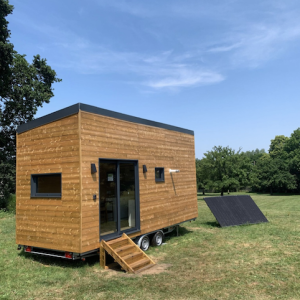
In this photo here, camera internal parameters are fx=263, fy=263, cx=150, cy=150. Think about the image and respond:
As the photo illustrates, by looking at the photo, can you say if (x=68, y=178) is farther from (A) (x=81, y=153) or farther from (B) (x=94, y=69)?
(B) (x=94, y=69)

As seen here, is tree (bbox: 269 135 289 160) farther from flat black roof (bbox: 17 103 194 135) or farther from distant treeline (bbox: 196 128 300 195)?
flat black roof (bbox: 17 103 194 135)

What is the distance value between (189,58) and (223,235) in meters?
8.51

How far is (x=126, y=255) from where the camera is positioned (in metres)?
6.36

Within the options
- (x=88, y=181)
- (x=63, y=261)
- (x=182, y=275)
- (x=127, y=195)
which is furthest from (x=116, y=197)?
(x=182, y=275)

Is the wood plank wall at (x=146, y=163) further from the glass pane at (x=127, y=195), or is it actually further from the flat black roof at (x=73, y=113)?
the glass pane at (x=127, y=195)

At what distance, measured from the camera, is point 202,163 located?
3622cm

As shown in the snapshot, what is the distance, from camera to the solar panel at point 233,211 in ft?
38.1

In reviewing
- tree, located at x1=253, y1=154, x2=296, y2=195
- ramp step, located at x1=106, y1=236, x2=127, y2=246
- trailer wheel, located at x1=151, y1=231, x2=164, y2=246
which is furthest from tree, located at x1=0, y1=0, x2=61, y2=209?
tree, located at x1=253, y1=154, x2=296, y2=195

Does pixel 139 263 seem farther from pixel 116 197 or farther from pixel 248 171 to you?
pixel 248 171

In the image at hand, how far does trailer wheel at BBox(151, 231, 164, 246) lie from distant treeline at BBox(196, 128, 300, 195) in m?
26.1

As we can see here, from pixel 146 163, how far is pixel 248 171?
34.9m

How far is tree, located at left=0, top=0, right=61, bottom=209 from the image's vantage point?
18.0 metres

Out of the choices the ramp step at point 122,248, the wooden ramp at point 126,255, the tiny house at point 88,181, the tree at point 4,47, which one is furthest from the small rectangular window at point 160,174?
the tree at point 4,47

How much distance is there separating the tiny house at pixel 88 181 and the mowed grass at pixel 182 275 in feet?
1.73
